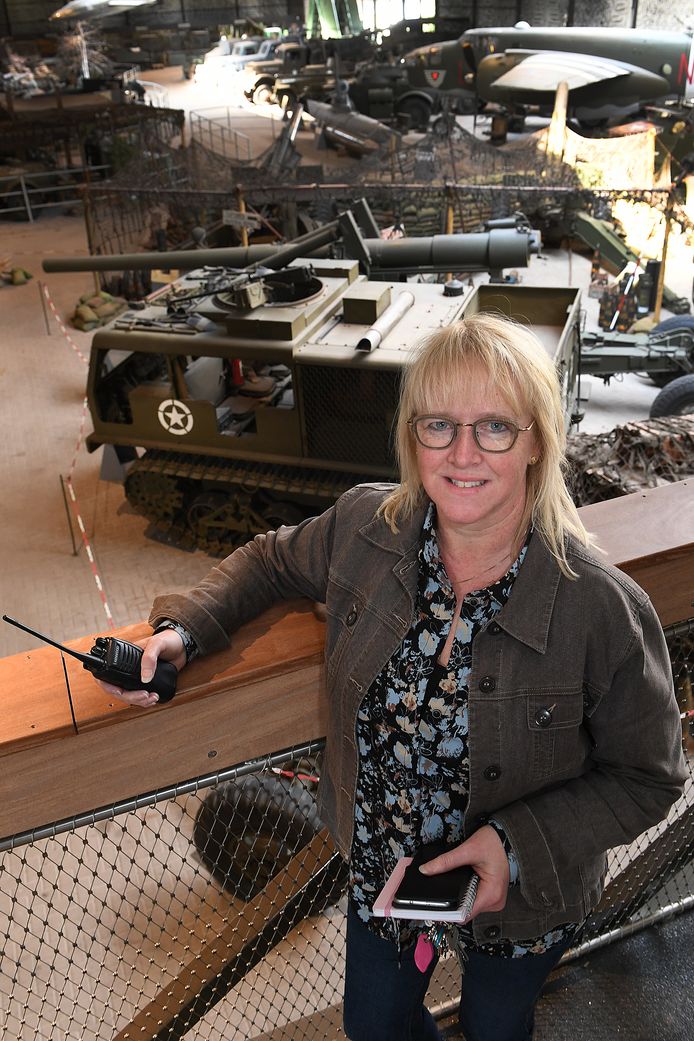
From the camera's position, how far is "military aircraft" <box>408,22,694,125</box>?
68.3 feet

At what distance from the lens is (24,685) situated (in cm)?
189

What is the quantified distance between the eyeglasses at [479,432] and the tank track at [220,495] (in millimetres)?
6292

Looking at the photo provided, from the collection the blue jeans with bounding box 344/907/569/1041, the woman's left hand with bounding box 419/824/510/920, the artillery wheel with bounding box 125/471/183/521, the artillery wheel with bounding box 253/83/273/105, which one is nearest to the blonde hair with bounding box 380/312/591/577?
the woman's left hand with bounding box 419/824/510/920

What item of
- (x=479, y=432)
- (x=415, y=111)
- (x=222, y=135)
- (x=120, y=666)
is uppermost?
(x=479, y=432)

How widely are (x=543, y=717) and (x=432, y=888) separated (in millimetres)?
392

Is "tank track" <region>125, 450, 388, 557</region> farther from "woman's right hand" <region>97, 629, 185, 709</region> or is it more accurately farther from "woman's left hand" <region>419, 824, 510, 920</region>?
"woman's left hand" <region>419, 824, 510, 920</region>

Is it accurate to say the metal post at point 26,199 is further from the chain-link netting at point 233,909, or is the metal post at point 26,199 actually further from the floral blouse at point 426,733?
the floral blouse at point 426,733

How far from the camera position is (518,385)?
1.84 meters

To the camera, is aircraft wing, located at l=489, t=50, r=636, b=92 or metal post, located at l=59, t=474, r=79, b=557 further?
aircraft wing, located at l=489, t=50, r=636, b=92

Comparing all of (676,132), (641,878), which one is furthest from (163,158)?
(641,878)

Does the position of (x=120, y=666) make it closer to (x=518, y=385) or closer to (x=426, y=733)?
(x=426, y=733)

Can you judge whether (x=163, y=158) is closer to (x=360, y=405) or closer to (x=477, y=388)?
(x=360, y=405)

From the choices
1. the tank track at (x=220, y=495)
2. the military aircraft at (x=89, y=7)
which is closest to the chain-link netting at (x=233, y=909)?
the tank track at (x=220, y=495)

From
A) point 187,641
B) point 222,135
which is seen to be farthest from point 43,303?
point 187,641
